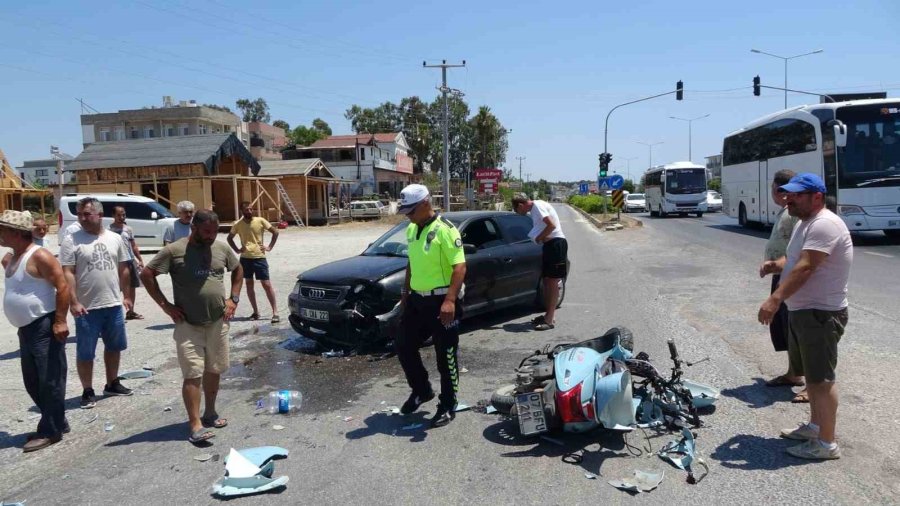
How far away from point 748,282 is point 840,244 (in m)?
8.35

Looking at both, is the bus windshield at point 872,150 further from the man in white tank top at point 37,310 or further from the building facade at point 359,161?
the building facade at point 359,161

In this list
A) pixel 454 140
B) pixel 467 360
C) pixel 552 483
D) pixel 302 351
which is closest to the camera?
pixel 552 483

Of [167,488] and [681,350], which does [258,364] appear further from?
[681,350]

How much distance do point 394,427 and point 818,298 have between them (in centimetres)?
303

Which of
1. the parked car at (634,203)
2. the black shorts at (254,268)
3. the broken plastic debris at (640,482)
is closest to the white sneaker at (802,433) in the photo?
the broken plastic debris at (640,482)

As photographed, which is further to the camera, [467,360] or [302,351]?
[302,351]

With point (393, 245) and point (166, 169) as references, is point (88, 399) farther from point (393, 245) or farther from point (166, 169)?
point (166, 169)

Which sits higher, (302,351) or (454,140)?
(454,140)

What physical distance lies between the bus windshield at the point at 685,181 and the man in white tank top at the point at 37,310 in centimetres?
3500

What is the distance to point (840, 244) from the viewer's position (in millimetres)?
3891

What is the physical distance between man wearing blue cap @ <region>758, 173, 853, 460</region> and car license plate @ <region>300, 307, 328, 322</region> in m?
4.48

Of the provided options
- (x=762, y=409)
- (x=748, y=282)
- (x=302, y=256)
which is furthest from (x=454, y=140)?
(x=762, y=409)

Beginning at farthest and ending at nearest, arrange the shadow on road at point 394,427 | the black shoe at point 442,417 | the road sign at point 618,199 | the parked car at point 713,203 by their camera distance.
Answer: the parked car at point 713,203 → the road sign at point 618,199 → the black shoe at point 442,417 → the shadow on road at point 394,427

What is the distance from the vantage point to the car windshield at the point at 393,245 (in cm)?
792
